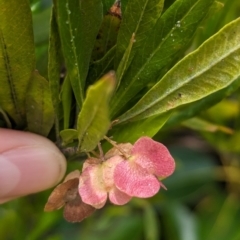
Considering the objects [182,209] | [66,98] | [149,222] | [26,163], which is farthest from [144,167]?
[182,209]

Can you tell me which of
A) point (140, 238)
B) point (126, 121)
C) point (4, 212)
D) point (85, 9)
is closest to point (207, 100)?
point (126, 121)

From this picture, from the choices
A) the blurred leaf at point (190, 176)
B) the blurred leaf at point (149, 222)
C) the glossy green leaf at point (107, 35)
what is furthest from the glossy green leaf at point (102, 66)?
the blurred leaf at point (190, 176)

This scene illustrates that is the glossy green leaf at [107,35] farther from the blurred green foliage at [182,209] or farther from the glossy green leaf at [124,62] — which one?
the blurred green foliage at [182,209]

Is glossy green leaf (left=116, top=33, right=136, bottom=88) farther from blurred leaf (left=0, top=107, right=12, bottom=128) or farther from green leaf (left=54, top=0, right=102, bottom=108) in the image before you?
blurred leaf (left=0, top=107, right=12, bottom=128)

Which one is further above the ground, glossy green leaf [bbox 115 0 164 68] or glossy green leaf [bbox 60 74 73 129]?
glossy green leaf [bbox 115 0 164 68]

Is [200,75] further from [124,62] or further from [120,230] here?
[120,230]

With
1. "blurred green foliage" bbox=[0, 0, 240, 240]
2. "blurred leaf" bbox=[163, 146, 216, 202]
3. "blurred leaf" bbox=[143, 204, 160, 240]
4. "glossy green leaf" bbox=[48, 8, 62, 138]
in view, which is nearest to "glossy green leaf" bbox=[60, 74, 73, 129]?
"glossy green leaf" bbox=[48, 8, 62, 138]
